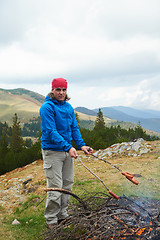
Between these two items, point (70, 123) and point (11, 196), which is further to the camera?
point (11, 196)

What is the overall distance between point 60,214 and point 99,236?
3.73ft

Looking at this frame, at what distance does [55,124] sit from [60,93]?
20.4 inches

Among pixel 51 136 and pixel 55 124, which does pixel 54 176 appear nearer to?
pixel 51 136

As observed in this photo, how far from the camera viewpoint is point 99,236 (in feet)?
7.92

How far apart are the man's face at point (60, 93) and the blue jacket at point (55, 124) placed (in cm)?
8

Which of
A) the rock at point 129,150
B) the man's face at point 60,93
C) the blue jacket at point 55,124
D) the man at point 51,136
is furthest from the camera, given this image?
the rock at point 129,150

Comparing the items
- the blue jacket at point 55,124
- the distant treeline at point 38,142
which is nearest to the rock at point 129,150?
the distant treeline at point 38,142

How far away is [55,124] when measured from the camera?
2.96 meters

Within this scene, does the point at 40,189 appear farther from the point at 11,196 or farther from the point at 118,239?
the point at 118,239

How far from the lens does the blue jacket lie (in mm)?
2773

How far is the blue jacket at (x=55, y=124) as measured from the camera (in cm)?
277

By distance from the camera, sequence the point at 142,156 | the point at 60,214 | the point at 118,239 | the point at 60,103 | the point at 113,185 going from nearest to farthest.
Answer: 1. the point at 118,239
2. the point at 60,103
3. the point at 60,214
4. the point at 113,185
5. the point at 142,156

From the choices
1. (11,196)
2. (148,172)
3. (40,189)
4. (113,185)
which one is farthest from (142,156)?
(11,196)

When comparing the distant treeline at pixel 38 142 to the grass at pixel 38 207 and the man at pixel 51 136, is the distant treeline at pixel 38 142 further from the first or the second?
the man at pixel 51 136
